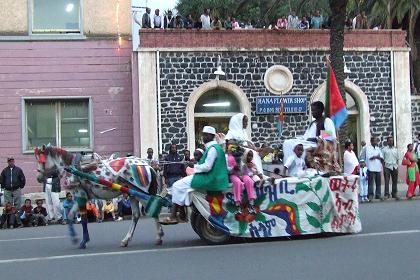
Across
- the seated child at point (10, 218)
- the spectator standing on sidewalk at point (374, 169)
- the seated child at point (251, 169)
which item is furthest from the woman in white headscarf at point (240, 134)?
the spectator standing on sidewalk at point (374, 169)

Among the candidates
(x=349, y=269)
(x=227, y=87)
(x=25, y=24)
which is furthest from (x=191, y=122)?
(x=349, y=269)

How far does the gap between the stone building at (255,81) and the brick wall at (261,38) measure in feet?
0.12

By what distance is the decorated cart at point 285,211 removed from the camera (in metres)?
11.4

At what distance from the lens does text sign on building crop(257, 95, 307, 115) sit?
2625cm

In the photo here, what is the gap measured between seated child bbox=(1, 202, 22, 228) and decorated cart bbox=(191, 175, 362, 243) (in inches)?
362

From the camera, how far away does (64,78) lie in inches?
1014

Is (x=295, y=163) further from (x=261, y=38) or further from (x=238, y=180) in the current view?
(x=261, y=38)

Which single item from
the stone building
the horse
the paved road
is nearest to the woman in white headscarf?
the paved road

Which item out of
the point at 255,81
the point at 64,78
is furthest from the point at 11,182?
the point at 255,81

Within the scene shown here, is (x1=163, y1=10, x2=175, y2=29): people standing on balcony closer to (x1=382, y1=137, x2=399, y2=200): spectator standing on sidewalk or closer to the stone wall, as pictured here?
the stone wall

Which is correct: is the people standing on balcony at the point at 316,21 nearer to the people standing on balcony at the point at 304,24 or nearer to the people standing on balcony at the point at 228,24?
the people standing on balcony at the point at 304,24

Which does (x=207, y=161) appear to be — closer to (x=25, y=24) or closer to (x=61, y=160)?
(x=61, y=160)

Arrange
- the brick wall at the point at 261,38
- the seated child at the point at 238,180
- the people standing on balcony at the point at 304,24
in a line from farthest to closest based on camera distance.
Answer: the people standing on balcony at the point at 304,24
the brick wall at the point at 261,38
the seated child at the point at 238,180

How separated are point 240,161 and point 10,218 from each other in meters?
10.00
